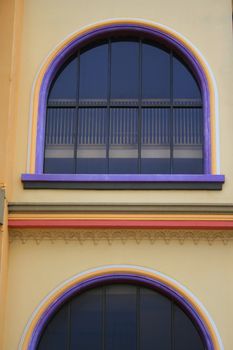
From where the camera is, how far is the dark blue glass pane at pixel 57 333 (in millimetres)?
12250

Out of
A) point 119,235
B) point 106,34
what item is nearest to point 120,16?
point 106,34

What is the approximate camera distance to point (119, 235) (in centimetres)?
1247

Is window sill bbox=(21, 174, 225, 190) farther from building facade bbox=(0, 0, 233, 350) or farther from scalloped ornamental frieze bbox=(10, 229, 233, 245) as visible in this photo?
scalloped ornamental frieze bbox=(10, 229, 233, 245)

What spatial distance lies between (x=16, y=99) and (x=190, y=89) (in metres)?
3.24

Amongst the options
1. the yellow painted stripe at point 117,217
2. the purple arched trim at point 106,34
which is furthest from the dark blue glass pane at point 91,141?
the yellow painted stripe at point 117,217

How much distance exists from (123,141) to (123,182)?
1.03m

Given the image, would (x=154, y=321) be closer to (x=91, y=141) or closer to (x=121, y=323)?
(x=121, y=323)

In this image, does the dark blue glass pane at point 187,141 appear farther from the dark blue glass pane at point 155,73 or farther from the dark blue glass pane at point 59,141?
the dark blue glass pane at point 59,141

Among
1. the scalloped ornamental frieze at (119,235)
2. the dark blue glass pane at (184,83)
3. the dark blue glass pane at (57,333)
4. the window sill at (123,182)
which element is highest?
the dark blue glass pane at (184,83)

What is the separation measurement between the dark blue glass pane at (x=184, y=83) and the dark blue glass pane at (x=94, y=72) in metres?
1.33

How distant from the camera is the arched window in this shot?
12.2m

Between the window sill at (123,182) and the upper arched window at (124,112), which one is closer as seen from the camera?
the window sill at (123,182)

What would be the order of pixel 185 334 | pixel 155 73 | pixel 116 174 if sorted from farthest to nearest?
pixel 155 73
pixel 116 174
pixel 185 334

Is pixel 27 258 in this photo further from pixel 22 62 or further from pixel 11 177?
pixel 22 62
